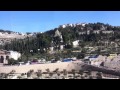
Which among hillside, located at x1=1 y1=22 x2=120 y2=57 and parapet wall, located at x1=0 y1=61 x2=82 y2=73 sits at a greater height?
hillside, located at x1=1 y1=22 x2=120 y2=57

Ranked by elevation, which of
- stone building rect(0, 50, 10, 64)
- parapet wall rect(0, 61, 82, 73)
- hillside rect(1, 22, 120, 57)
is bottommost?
parapet wall rect(0, 61, 82, 73)

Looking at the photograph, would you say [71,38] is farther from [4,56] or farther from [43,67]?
[4,56]

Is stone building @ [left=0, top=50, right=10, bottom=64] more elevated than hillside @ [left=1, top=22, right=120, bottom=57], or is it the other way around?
hillside @ [left=1, top=22, right=120, bottom=57]

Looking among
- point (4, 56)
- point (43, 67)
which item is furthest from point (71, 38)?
point (4, 56)

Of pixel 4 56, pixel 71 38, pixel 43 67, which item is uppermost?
pixel 71 38

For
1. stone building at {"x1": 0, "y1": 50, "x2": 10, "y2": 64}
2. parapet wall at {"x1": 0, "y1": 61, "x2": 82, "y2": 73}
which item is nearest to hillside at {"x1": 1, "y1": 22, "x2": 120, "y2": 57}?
stone building at {"x1": 0, "y1": 50, "x2": 10, "y2": 64}

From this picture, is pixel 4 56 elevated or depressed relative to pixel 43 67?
elevated

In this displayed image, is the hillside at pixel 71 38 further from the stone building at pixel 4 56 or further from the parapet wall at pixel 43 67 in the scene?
the parapet wall at pixel 43 67

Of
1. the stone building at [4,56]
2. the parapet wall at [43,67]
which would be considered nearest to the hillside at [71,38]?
the stone building at [4,56]

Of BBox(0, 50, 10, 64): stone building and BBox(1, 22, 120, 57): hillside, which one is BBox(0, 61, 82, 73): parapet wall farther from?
BBox(1, 22, 120, 57): hillside
